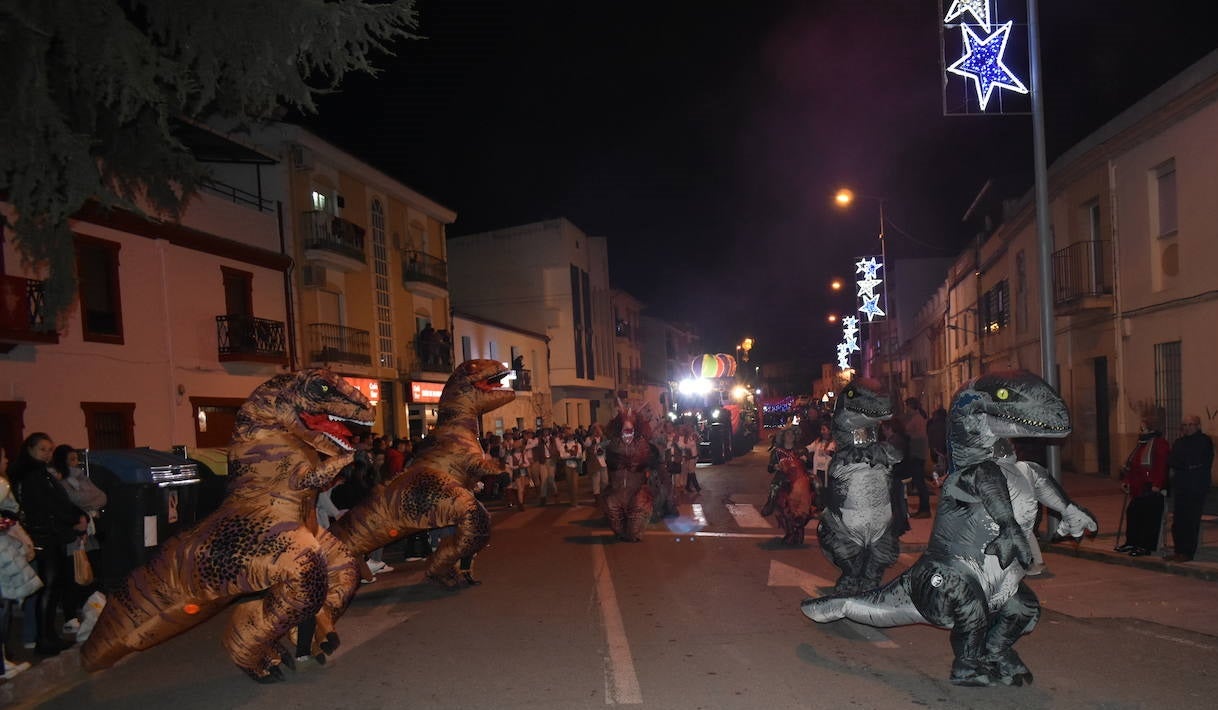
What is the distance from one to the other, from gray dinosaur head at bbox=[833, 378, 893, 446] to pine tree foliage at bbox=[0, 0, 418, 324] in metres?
4.98

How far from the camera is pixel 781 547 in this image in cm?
1102

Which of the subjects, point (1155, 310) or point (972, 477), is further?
point (1155, 310)

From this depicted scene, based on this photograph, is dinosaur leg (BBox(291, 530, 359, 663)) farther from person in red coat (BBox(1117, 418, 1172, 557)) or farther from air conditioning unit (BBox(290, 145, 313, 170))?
air conditioning unit (BBox(290, 145, 313, 170))

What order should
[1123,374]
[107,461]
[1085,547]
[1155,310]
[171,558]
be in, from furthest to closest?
[1123,374]
[1155,310]
[1085,547]
[107,461]
[171,558]

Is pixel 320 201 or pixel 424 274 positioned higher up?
pixel 320 201

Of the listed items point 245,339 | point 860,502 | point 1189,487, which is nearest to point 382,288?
point 245,339

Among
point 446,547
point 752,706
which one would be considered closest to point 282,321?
point 446,547

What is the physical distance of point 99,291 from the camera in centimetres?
1544

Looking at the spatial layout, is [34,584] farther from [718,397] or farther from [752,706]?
[718,397]

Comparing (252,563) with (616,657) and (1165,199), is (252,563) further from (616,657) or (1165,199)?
(1165,199)

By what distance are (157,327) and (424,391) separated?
11694 mm

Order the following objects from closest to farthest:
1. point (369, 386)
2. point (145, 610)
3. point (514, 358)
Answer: point (145, 610)
point (369, 386)
point (514, 358)

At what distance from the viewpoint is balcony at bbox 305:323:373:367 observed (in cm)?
2216

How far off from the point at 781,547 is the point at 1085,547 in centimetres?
347
